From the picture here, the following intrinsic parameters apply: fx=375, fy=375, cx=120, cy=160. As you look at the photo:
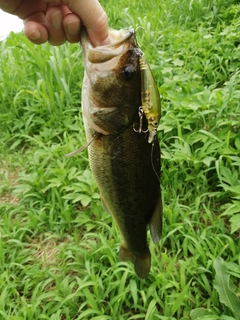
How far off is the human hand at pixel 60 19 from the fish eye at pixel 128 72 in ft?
0.59

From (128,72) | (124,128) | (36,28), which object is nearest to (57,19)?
(36,28)

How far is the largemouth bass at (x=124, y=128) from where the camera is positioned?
5.21 feet

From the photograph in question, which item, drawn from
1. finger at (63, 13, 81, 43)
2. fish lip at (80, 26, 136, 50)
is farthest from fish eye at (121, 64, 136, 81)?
finger at (63, 13, 81, 43)

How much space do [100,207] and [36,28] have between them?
1535 mm

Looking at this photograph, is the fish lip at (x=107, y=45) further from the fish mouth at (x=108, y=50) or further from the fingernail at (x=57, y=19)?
the fingernail at (x=57, y=19)

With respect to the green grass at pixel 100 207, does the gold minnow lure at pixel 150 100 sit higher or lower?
higher

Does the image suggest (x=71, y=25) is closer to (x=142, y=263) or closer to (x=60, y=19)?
(x=60, y=19)

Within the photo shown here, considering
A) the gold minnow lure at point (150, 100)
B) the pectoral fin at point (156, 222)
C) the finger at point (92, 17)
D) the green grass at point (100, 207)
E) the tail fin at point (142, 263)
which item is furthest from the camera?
the green grass at point (100, 207)

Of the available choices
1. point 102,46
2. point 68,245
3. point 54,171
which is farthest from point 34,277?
point 102,46

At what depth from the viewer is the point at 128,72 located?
1605mm

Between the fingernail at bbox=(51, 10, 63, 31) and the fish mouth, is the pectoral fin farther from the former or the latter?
the fingernail at bbox=(51, 10, 63, 31)

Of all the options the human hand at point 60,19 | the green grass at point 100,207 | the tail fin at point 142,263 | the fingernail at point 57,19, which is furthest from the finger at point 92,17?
the green grass at point 100,207

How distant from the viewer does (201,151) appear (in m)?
2.98

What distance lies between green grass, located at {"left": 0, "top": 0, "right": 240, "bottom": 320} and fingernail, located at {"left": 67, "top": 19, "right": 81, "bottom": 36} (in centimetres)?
148
